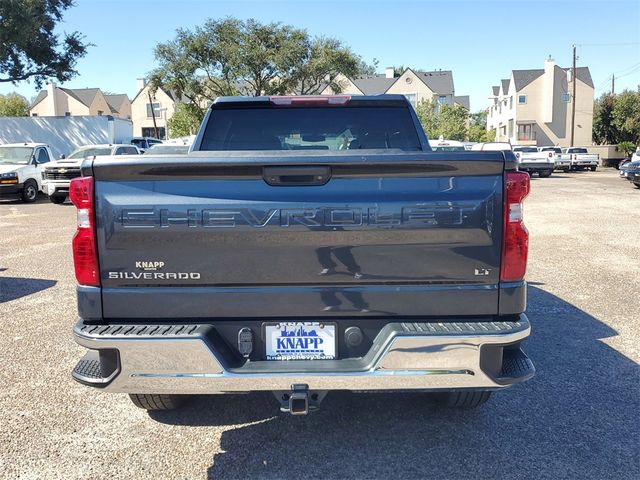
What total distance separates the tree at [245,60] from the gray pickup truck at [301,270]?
1569 inches

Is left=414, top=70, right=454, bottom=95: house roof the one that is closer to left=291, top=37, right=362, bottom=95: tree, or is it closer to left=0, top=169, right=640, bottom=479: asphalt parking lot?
left=291, top=37, right=362, bottom=95: tree

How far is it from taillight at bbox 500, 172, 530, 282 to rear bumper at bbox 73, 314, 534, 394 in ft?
0.92

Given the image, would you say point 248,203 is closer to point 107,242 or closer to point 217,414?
point 107,242

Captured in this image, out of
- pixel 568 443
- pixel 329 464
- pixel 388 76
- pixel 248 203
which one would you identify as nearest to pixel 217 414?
pixel 329 464

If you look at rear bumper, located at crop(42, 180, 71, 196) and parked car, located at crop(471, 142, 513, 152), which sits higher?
parked car, located at crop(471, 142, 513, 152)

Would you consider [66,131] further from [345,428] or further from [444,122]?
[444,122]

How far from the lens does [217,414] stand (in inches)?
155

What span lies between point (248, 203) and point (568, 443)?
2440 millimetres

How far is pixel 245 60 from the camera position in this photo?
40.7 m

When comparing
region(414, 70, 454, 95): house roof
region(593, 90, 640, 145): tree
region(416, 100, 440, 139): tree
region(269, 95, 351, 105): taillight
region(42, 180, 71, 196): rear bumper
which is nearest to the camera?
region(269, 95, 351, 105): taillight

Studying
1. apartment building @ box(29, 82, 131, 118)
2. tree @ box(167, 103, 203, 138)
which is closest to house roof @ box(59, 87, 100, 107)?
apartment building @ box(29, 82, 131, 118)

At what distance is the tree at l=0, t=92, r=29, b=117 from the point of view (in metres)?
72.1

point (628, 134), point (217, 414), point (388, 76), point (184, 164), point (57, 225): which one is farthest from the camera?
point (388, 76)

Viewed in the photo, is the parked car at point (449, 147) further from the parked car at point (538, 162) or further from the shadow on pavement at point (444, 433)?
the parked car at point (538, 162)
